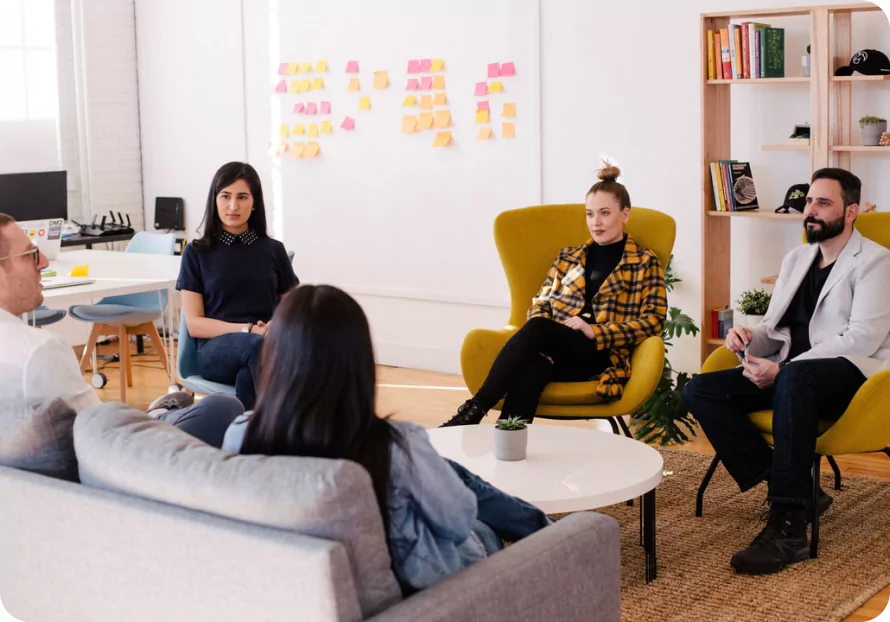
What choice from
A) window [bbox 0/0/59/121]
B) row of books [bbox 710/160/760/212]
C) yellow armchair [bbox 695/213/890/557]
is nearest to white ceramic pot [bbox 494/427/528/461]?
yellow armchair [bbox 695/213/890/557]

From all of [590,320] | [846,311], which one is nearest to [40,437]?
[590,320]

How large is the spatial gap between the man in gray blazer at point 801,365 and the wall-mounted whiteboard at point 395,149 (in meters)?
2.14

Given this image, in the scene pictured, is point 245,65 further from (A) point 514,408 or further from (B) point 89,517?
(B) point 89,517

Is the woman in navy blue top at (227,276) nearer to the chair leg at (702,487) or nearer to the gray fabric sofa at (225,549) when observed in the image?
the chair leg at (702,487)

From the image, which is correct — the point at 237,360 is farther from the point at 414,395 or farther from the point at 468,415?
the point at 414,395

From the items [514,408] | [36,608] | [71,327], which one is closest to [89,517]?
[36,608]

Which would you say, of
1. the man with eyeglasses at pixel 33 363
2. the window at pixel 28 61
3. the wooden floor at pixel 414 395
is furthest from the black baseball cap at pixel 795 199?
the window at pixel 28 61

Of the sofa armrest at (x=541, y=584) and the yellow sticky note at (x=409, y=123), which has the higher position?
the yellow sticky note at (x=409, y=123)

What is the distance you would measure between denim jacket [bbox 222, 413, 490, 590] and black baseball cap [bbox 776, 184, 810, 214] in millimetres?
3196

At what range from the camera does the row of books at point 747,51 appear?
472cm

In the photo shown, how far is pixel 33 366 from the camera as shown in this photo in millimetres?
2541

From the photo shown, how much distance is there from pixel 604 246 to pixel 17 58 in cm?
428

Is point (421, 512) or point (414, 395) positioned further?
point (414, 395)

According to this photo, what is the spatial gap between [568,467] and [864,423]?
3.14 feet
